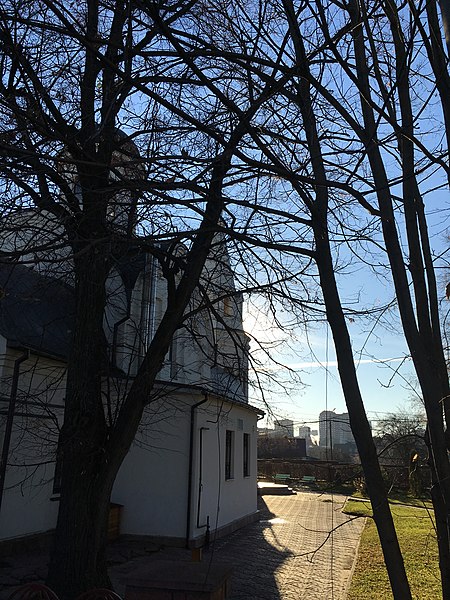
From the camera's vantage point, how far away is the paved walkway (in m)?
8.73

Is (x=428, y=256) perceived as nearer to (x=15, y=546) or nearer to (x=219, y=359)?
(x=219, y=359)

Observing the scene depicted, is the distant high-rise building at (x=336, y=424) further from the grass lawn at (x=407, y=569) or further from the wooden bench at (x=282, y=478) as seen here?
the wooden bench at (x=282, y=478)

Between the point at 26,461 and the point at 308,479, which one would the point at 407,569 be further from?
the point at 308,479

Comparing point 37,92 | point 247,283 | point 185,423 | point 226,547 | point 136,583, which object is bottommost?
point 226,547

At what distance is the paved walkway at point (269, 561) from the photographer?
28.7 feet

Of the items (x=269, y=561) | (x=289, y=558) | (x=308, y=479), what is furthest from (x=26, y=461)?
(x=308, y=479)

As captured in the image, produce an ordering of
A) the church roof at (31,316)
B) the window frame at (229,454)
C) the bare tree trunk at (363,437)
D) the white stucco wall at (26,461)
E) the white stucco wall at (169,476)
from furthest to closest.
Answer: the window frame at (229,454)
the white stucco wall at (169,476)
the church roof at (31,316)
the white stucco wall at (26,461)
the bare tree trunk at (363,437)

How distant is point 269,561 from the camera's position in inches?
456

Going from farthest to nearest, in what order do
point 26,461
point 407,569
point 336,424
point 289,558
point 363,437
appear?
point 289,558 → point 26,461 → point 407,569 → point 336,424 → point 363,437

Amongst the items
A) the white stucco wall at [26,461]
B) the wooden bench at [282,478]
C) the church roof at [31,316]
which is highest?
the church roof at [31,316]

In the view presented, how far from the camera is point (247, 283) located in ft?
22.6

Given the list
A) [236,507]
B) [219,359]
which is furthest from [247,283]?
[236,507]

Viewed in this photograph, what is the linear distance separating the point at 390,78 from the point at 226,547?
39.6ft

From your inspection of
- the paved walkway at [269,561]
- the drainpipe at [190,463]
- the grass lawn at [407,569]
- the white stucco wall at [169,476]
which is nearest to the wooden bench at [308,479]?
the paved walkway at [269,561]
